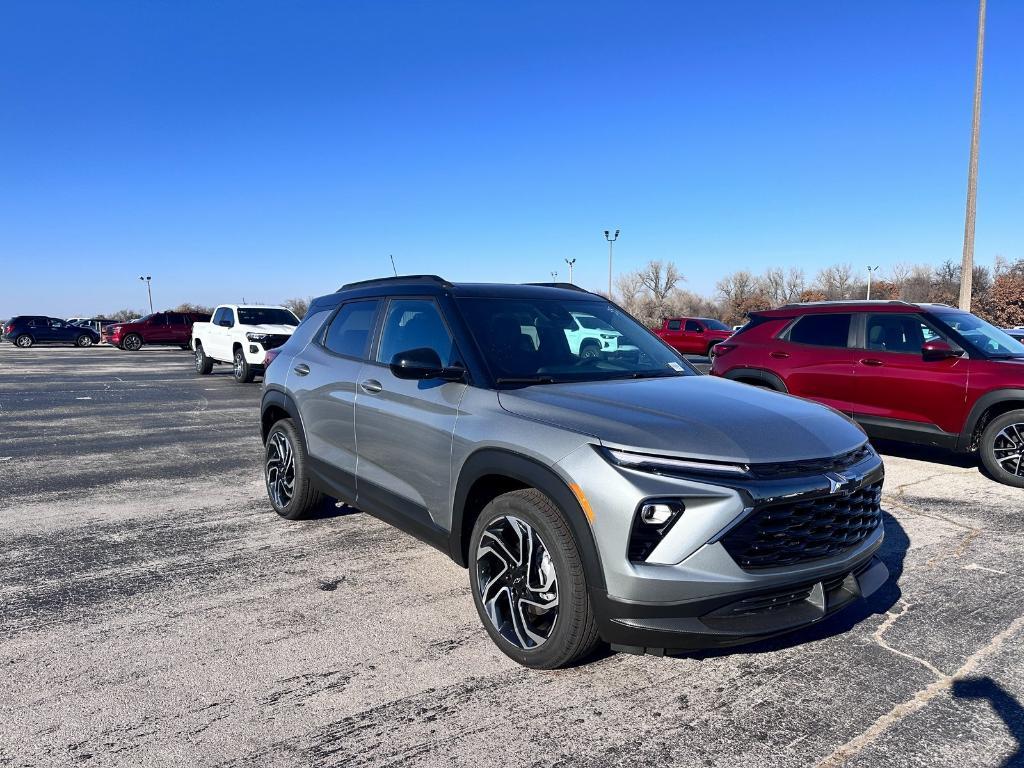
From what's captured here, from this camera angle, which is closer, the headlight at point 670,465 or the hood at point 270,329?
the headlight at point 670,465

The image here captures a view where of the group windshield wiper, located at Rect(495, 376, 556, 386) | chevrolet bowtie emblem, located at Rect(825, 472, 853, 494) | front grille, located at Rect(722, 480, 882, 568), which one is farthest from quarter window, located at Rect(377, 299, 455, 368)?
chevrolet bowtie emblem, located at Rect(825, 472, 853, 494)

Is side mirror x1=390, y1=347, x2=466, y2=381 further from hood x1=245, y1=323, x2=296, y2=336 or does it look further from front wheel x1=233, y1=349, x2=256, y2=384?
front wheel x1=233, y1=349, x2=256, y2=384

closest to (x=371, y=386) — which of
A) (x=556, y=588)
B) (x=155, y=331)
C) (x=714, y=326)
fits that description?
(x=556, y=588)

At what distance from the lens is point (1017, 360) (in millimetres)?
6883

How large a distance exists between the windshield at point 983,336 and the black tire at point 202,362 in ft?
56.5

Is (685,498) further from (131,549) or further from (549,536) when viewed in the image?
(131,549)

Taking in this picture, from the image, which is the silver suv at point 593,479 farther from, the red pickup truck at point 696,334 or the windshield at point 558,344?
the red pickup truck at point 696,334

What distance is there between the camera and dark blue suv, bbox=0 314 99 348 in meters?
36.8

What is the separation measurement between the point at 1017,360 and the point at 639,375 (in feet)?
16.6

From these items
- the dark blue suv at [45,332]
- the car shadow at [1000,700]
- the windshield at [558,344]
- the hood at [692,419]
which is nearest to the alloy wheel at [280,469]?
the windshield at [558,344]

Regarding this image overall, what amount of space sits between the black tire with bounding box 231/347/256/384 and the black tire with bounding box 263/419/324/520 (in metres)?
11.8

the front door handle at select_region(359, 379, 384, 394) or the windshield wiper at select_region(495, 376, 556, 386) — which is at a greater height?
the windshield wiper at select_region(495, 376, 556, 386)

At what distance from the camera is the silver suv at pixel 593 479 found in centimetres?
271

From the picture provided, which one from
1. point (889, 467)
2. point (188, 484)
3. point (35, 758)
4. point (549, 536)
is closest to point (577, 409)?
point (549, 536)
